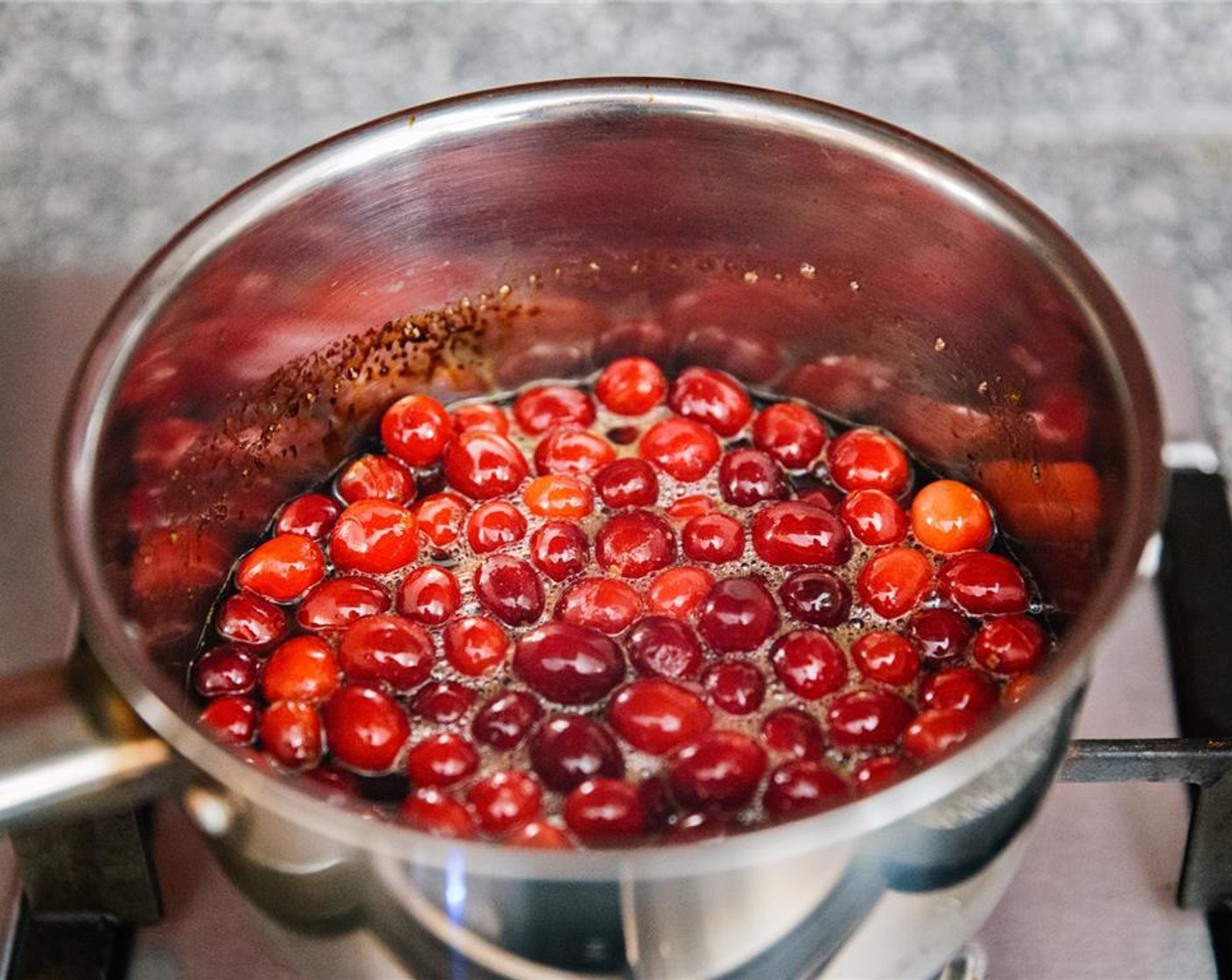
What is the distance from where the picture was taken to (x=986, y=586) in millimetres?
854

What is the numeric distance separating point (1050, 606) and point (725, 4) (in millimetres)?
890

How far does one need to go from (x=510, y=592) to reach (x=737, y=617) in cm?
13

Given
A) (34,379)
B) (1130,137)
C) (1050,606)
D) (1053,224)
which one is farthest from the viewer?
(1130,137)

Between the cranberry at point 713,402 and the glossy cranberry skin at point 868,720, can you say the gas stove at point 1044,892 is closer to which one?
the glossy cranberry skin at point 868,720

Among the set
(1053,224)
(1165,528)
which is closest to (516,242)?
(1053,224)

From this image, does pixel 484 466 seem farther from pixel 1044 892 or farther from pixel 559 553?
pixel 1044 892

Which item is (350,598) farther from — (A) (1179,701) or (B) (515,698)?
(A) (1179,701)

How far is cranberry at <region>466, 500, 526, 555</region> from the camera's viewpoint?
2.97 ft

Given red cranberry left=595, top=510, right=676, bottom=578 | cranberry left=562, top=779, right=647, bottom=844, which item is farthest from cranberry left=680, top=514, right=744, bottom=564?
cranberry left=562, top=779, right=647, bottom=844

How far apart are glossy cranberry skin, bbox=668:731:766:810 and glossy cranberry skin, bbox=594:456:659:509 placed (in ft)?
0.76

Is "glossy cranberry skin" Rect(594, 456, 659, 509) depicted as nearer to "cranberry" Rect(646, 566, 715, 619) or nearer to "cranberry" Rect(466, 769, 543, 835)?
"cranberry" Rect(646, 566, 715, 619)

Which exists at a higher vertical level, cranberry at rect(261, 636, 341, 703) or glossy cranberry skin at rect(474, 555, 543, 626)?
glossy cranberry skin at rect(474, 555, 543, 626)

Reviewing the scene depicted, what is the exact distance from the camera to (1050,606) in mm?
857

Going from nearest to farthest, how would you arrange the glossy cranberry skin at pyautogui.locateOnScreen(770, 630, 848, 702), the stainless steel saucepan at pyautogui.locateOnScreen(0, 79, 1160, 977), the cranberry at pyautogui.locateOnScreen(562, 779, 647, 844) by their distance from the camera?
the stainless steel saucepan at pyautogui.locateOnScreen(0, 79, 1160, 977), the cranberry at pyautogui.locateOnScreen(562, 779, 647, 844), the glossy cranberry skin at pyautogui.locateOnScreen(770, 630, 848, 702)
